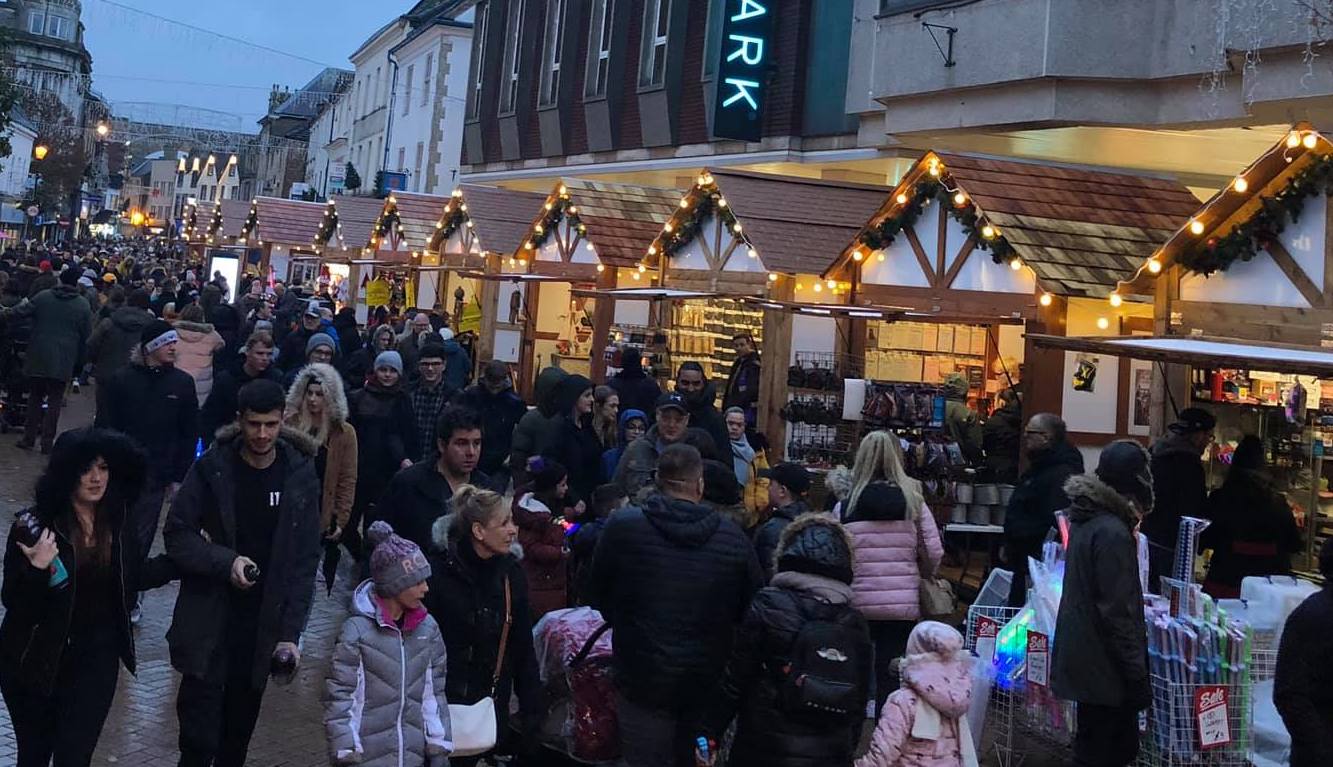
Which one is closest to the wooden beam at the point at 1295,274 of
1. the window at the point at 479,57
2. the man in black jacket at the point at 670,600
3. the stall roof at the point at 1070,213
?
the stall roof at the point at 1070,213

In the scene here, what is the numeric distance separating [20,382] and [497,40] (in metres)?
16.4

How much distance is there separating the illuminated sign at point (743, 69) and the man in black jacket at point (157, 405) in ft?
40.7

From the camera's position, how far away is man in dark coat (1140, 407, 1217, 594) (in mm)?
9250

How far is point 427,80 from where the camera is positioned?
42250mm

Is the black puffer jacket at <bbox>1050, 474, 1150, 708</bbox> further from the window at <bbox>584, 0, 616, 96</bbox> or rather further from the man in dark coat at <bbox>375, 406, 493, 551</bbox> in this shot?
the window at <bbox>584, 0, 616, 96</bbox>

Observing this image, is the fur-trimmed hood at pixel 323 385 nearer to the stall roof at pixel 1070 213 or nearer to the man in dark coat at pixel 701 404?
the man in dark coat at pixel 701 404

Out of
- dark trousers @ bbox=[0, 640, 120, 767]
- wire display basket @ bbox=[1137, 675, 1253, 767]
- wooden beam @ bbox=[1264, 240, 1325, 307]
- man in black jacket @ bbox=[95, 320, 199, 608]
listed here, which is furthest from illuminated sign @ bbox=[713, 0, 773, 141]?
dark trousers @ bbox=[0, 640, 120, 767]

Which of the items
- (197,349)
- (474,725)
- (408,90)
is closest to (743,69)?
(197,349)

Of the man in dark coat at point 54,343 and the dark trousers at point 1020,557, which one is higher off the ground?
the man in dark coat at point 54,343

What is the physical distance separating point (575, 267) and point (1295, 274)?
13.2 m

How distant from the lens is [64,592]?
5004 millimetres

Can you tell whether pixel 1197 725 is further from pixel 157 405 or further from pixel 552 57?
pixel 552 57

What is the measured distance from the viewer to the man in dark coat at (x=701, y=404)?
34.0 feet

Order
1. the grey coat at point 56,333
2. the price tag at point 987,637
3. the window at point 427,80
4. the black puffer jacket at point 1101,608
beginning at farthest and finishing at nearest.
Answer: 1. the window at point 427,80
2. the grey coat at point 56,333
3. the price tag at point 987,637
4. the black puffer jacket at point 1101,608
